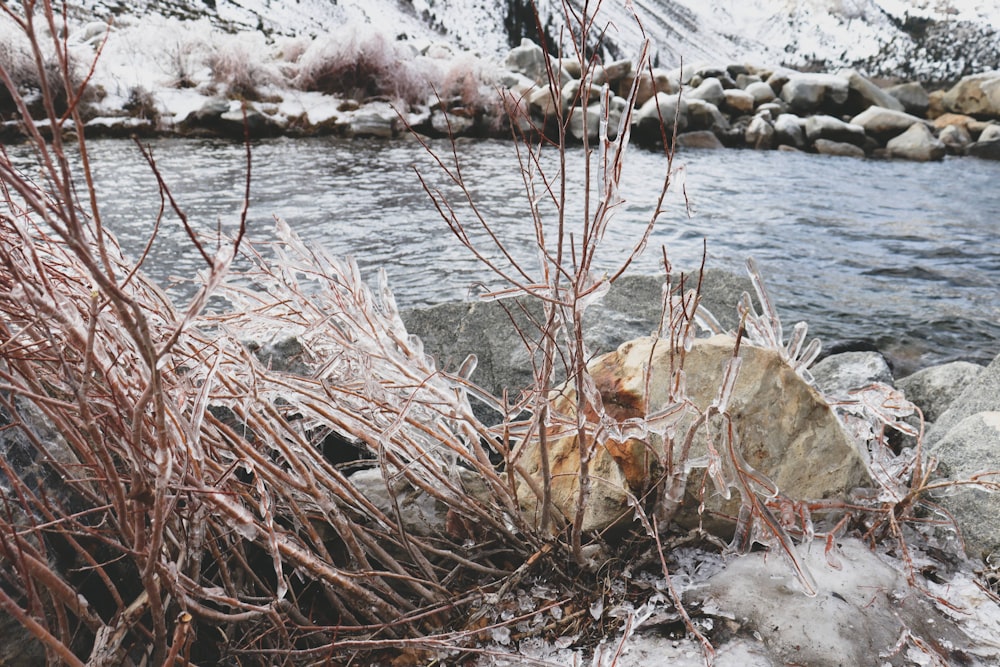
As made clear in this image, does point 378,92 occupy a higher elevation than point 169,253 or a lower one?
higher

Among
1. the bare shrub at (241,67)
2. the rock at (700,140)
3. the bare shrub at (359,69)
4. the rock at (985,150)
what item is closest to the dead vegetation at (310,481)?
the rock at (700,140)

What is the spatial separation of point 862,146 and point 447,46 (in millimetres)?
11237

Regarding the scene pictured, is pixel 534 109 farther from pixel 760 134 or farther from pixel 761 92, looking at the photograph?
pixel 761 92

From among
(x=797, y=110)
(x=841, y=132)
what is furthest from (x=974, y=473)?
(x=797, y=110)

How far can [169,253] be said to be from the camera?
5.87 metres

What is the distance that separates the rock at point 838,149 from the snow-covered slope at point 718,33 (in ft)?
27.4

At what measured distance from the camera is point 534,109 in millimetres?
14703

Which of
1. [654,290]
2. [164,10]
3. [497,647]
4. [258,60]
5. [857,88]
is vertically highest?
[164,10]

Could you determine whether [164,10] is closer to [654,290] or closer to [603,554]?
[654,290]

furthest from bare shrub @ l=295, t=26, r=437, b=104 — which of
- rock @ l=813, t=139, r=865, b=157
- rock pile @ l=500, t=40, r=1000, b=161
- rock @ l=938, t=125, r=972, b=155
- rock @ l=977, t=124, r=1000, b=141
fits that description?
rock @ l=977, t=124, r=1000, b=141

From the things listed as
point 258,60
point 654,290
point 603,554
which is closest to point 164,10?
point 258,60

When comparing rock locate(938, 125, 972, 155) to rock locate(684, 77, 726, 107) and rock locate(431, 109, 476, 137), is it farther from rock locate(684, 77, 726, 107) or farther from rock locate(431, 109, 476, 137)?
rock locate(431, 109, 476, 137)

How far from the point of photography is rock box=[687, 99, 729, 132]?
1431 cm

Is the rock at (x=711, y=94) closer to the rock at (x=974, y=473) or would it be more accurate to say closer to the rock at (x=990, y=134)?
the rock at (x=990, y=134)
